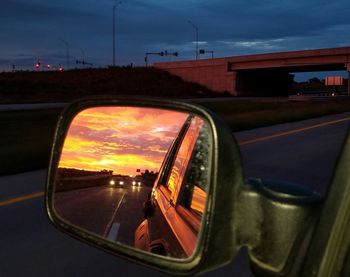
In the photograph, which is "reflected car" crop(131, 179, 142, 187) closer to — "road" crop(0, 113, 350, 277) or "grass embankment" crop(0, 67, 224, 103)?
"road" crop(0, 113, 350, 277)

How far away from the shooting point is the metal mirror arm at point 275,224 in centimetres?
145

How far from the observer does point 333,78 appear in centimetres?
8344

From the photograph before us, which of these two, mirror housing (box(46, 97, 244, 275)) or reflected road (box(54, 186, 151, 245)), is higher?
mirror housing (box(46, 97, 244, 275))

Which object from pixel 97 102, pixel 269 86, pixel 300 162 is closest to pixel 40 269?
pixel 97 102

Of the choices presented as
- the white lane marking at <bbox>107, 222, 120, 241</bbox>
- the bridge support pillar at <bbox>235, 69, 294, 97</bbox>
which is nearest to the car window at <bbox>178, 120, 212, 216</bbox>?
the white lane marking at <bbox>107, 222, 120, 241</bbox>

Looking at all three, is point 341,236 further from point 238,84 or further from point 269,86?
point 269,86

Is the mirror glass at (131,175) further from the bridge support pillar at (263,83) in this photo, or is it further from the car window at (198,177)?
the bridge support pillar at (263,83)

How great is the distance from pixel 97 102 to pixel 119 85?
82511 mm

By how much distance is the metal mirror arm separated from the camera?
4.77 ft

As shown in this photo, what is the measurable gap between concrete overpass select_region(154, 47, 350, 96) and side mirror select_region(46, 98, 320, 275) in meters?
71.2

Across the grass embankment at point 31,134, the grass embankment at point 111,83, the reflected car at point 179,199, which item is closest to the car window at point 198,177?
the reflected car at point 179,199

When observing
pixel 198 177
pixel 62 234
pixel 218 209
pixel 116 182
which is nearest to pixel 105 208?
pixel 116 182

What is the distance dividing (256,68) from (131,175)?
8128 cm

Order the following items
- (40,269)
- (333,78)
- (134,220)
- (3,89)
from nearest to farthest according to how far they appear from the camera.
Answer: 1. (134,220)
2. (40,269)
3. (3,89)
4. (333,78)
